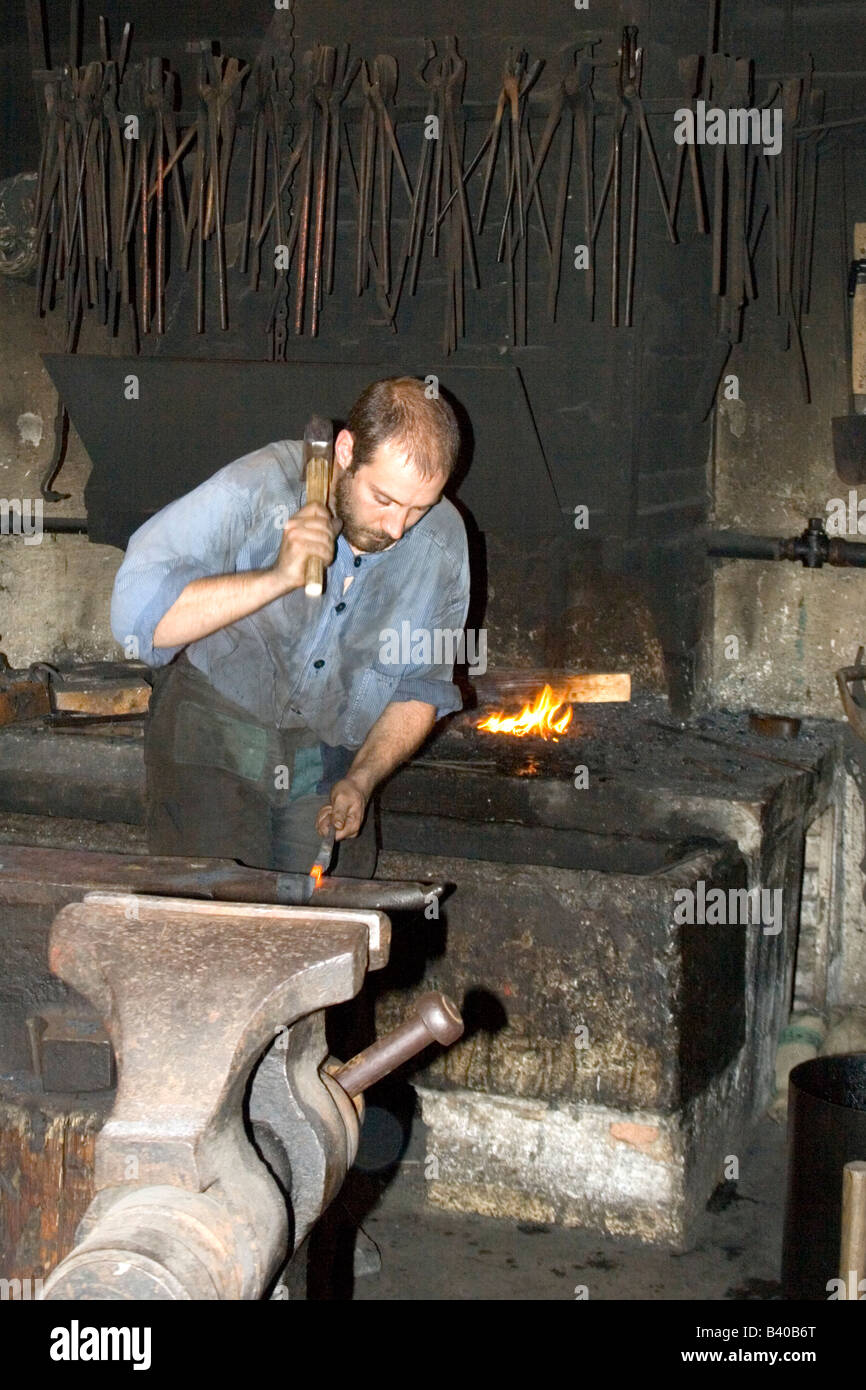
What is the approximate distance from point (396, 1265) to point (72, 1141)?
1.45 m

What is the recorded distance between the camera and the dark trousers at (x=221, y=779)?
2.91m

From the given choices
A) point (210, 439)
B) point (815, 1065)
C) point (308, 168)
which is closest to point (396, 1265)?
point (815, 1065)

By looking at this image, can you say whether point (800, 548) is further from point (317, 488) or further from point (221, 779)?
point (317, 488)

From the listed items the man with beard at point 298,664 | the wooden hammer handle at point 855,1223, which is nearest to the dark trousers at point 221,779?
the man with beard at point 298,664

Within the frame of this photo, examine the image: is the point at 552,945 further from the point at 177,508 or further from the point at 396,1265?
the point at 177,508

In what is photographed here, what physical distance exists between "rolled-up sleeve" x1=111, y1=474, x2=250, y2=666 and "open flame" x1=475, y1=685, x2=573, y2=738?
167 centimetres

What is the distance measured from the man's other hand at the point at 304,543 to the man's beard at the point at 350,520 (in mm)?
263

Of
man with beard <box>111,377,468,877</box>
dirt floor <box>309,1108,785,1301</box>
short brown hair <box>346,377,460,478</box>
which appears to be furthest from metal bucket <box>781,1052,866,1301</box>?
short brown hair <box>346,377,460,478</box>

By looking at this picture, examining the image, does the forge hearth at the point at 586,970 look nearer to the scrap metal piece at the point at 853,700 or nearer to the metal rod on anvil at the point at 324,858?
the scrap metal piece at the point at 853,700

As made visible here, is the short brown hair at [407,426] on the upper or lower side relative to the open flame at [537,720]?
upper

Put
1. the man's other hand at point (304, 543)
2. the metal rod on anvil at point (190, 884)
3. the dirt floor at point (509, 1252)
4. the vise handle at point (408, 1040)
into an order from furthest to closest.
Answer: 1. the dirt floor at point (509, 1252)
2. the man's other hand at point (304, 543)
3. the metal rod on anvil at point (190, 884)
4. the vise handle at point (408, 1040)

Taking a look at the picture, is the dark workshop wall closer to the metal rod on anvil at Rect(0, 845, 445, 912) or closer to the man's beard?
the man's beard

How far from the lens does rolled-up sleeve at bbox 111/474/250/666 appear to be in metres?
2.53

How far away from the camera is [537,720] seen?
4305mm
